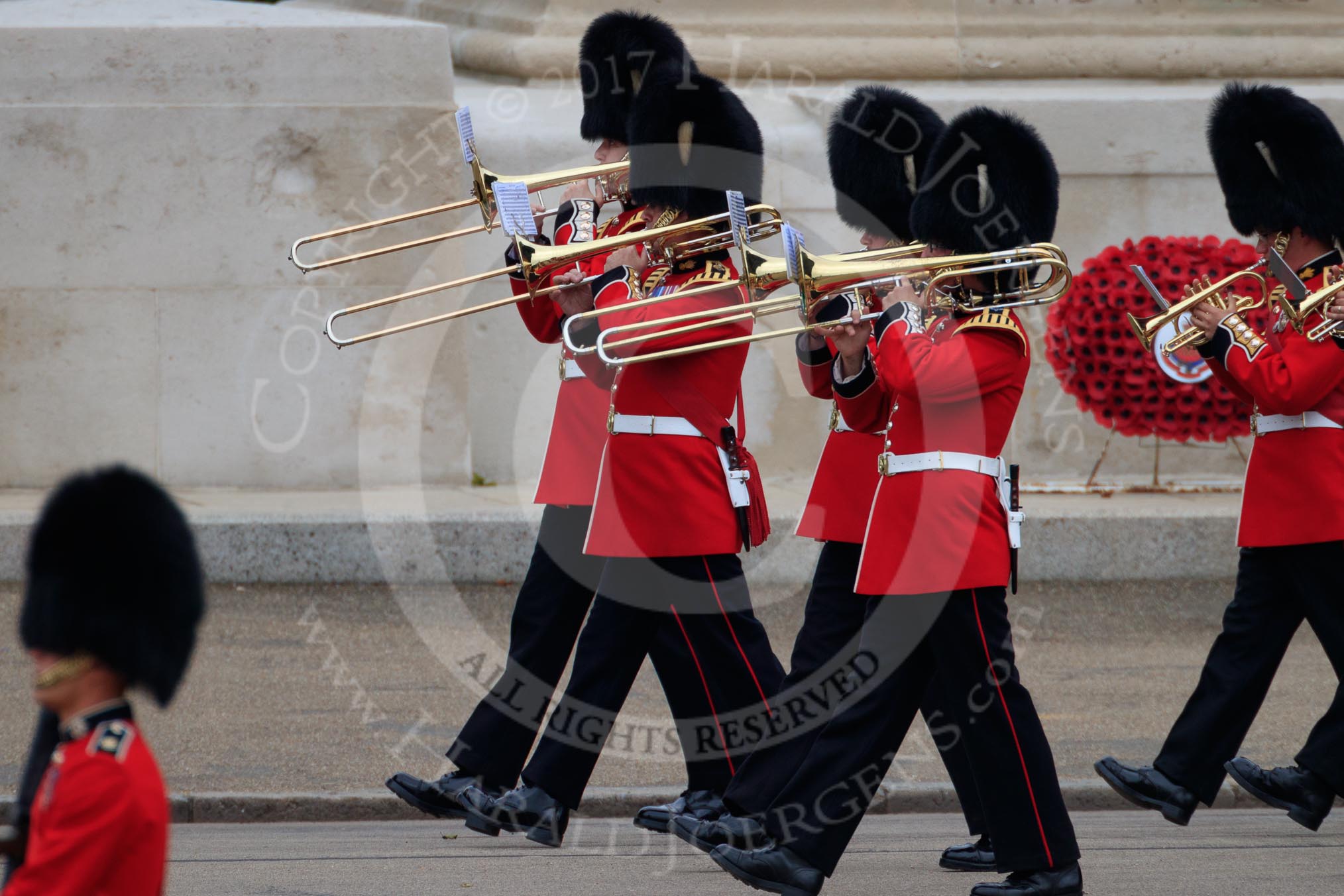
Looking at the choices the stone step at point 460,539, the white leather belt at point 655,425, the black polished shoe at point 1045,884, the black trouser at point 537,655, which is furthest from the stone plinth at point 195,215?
the black polished shoe at point 1045,884

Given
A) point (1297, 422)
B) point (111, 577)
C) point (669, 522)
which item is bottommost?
point (669, 522)

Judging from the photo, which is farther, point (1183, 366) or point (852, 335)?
point (1183, 366)

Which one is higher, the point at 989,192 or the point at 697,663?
the point at 989,192

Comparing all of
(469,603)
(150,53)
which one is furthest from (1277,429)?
(150,53)

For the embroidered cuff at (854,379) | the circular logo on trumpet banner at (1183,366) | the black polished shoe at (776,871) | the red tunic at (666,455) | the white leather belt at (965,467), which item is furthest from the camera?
the circular logo on trumpet banner at (1183,366)

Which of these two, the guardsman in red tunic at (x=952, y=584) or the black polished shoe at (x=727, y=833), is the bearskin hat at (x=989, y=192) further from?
the black polished shoe at (x=727, y=833)

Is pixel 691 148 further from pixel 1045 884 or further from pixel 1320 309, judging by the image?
pixel 1045 884

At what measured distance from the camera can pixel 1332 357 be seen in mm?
4512

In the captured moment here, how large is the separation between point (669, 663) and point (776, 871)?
758 mm

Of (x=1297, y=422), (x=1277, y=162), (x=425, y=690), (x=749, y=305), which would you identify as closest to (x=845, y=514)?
(x=749, y=305)

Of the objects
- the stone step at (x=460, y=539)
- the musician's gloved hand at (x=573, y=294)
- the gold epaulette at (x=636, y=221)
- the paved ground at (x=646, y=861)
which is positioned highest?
the gold epaulette at (x=636, y=221)

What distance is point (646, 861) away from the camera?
4520 millimetres

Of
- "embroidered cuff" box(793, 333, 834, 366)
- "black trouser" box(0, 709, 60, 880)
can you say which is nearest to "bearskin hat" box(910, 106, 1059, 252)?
"embroidered cuff" box(793, 333, 834, 366)

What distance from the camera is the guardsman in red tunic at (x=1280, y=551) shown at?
4.53 meters
